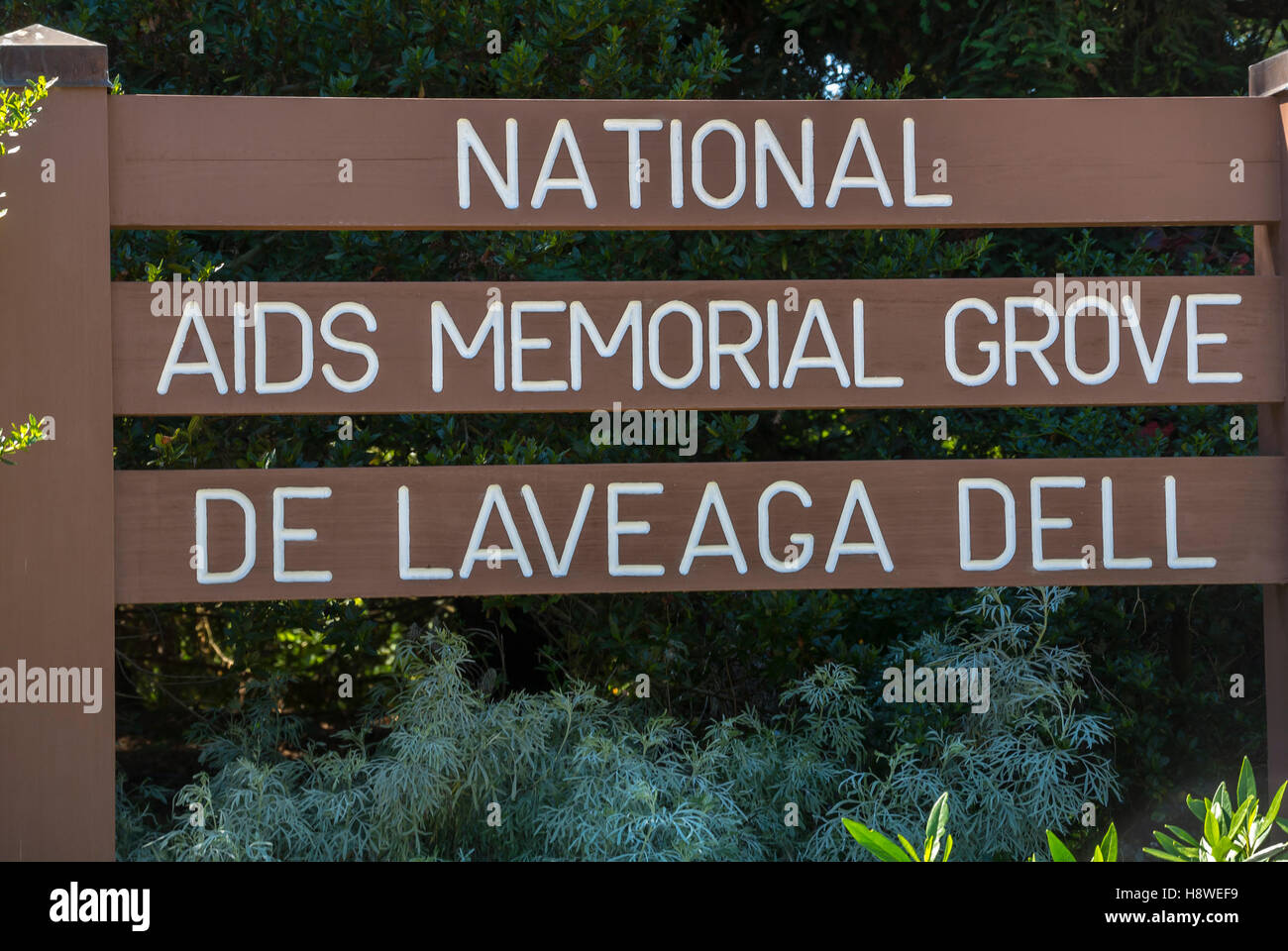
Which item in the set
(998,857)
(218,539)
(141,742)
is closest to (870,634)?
(998,857)

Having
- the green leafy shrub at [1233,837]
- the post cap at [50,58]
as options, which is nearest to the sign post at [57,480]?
the post cap at [50,58]

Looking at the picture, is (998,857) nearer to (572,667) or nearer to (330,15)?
(572,667)

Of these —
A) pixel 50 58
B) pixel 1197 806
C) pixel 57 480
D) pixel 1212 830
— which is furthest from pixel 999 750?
pixel 50 58

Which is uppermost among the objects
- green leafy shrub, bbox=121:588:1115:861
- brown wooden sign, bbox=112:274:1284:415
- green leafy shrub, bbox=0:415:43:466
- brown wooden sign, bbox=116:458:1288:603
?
brown wooden sign, bbox=112:274:1284:415

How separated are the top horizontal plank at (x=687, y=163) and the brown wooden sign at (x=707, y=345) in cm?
19

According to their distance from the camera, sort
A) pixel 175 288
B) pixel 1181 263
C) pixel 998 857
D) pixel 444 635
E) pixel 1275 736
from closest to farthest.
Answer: pixel 175 288
pixel 1275 736
pixel 998 857
pixel 444 635
pixel 1181 263

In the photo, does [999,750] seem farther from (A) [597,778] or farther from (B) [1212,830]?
→ (A) [597,778]

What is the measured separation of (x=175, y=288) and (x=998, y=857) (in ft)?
9.54

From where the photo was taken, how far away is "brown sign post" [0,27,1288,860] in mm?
2875

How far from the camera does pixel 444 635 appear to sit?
12.6 ft

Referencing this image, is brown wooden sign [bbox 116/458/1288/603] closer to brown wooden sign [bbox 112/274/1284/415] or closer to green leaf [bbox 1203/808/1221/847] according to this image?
brown wooden sign [bbox 112/274/1284/415]

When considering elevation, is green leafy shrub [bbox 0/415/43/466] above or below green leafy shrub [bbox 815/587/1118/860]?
above

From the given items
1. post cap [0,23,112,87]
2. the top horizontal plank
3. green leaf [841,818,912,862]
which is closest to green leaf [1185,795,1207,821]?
green leaf [841,818,912,862]

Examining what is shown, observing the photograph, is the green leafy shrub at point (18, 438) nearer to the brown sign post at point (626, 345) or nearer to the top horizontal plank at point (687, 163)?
the brown sign post at point (626, 345)
